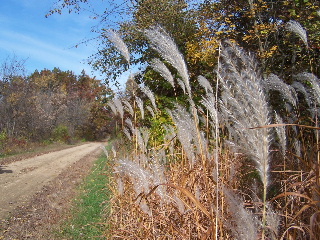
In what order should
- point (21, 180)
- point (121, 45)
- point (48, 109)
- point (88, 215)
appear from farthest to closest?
point (48, 109), point (21, 180), point (88, 215), point (121, 45)

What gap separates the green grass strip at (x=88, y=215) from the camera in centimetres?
447

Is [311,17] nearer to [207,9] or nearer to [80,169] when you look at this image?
[207,9]

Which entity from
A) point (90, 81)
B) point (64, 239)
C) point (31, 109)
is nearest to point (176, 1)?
point (64, 239)

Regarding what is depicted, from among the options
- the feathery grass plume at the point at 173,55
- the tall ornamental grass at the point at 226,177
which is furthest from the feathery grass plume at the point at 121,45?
the feathery grass plume at the point at 173,55

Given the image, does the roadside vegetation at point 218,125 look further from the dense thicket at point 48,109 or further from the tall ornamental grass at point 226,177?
the dense thicket at point 48,109

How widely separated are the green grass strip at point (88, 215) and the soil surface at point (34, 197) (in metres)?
0.22

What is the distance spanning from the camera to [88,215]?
5570 mm

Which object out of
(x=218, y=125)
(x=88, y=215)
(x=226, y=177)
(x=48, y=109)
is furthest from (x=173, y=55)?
(x=48, y=109)

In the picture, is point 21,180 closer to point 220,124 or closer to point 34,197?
point 34,197

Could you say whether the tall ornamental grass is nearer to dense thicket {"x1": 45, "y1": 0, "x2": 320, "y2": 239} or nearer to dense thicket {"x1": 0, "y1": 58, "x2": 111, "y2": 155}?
dense thicket {"x1": 45, "y1": 0, "x2": 320, "y2": 239}

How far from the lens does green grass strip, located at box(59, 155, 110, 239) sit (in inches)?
176

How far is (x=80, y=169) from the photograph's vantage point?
11828 mm

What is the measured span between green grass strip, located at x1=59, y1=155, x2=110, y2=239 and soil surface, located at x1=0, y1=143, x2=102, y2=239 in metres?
0.22

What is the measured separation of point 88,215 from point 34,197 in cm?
220
